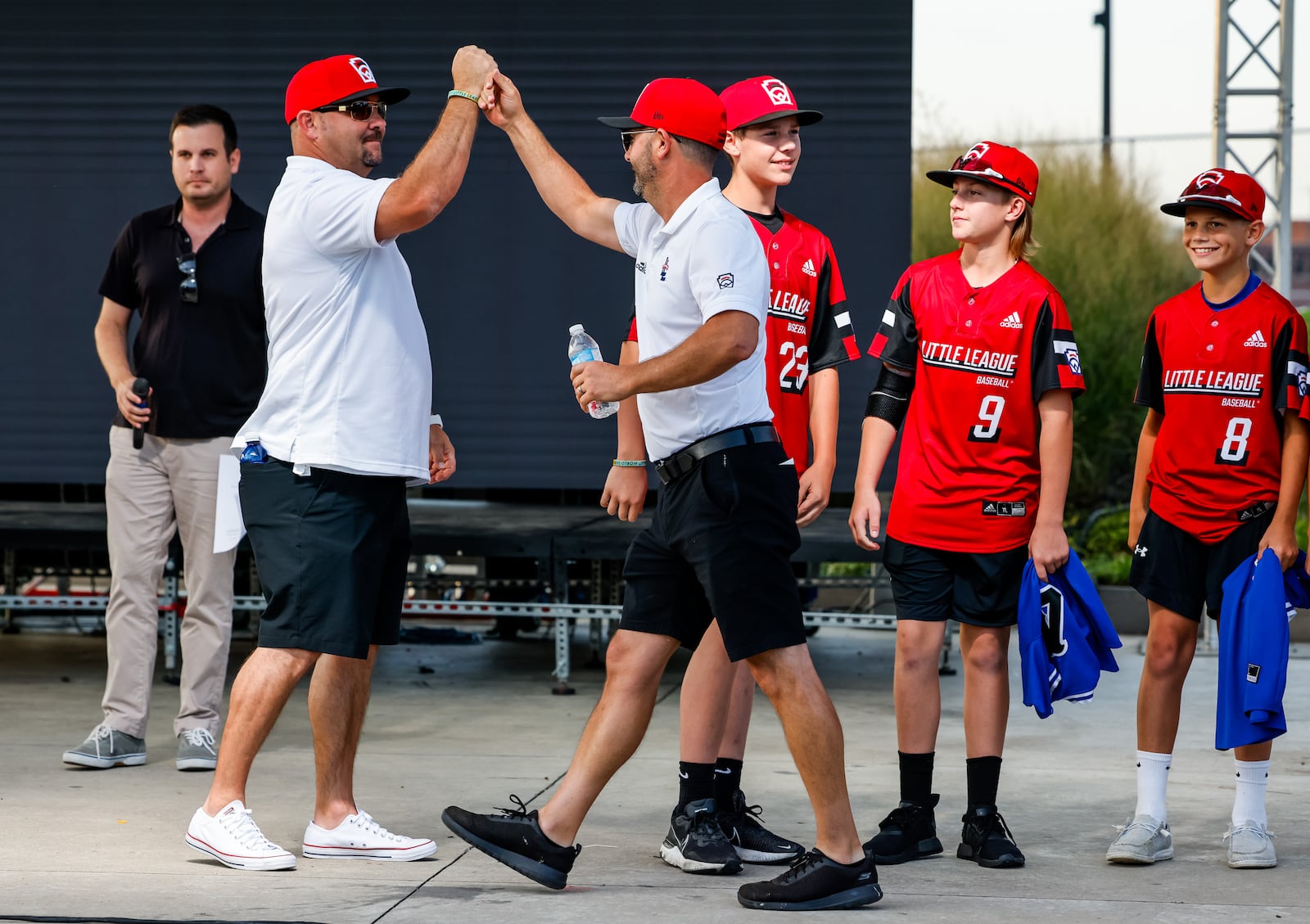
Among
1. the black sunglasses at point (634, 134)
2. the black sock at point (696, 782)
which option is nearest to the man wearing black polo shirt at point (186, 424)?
the black sock at point (696, 782)

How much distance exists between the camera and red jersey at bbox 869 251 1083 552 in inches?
173

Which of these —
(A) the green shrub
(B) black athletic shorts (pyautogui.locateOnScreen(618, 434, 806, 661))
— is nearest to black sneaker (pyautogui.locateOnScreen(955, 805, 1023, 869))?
(B) black athletic shorts (pyautogui.locateOnScreen(618, 434, 806, 661))

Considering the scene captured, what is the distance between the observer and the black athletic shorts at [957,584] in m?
4.42

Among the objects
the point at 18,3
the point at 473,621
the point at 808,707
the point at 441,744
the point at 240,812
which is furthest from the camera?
the point at 473,621

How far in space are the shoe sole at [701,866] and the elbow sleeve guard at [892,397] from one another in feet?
4.25

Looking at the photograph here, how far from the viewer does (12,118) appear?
8.34 metres

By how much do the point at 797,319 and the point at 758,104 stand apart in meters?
0.60

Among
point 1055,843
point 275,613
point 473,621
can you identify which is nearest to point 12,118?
point 473,621

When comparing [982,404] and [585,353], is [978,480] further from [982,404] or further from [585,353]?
[585,353]

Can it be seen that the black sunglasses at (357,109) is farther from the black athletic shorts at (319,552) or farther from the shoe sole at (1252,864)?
the shoe sole at (1252,864)

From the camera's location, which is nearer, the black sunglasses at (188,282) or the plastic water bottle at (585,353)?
the plastic water bottle at (585,353)

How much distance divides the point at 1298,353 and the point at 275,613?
109 inches

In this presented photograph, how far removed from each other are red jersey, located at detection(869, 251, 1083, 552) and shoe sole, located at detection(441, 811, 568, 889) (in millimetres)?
1373

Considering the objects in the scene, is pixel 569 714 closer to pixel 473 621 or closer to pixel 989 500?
pixel 989 500
